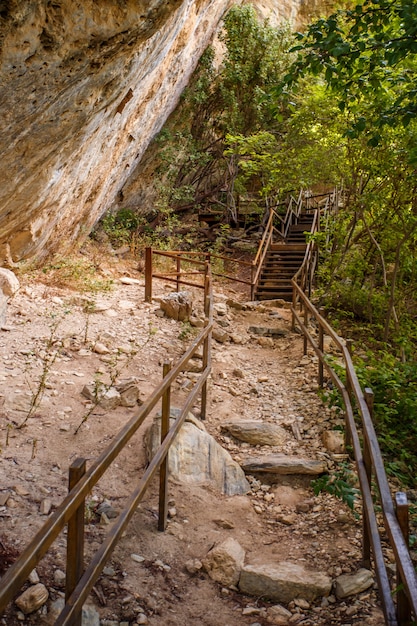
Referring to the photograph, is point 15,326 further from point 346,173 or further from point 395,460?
point 346,173

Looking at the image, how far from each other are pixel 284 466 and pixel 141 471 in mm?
1187

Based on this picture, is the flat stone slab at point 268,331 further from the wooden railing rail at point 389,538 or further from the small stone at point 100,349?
the wooden railing rail at point 389,538

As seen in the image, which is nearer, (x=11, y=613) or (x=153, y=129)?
(x=11, y=613)

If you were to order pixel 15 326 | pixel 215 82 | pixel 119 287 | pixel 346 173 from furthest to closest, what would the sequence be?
pixel 215 82, pixel 346 173, pixel 119 287, pixel 15 326

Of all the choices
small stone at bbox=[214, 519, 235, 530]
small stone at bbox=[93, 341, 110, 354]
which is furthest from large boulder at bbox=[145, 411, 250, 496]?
small stone at bbox=[93, 341, 110, 354]

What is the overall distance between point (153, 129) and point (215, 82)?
14.3ft

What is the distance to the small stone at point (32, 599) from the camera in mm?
2148

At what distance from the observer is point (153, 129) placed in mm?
12781

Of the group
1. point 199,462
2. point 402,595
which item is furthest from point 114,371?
point 402,595

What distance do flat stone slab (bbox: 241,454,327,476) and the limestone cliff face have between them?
3677 millimetres

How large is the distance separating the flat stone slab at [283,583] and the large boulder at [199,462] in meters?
1.04

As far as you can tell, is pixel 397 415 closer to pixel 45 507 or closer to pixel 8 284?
pixel 45 507

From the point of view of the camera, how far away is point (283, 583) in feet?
8.81

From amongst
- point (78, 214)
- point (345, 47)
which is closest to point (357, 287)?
point (78, 214)
